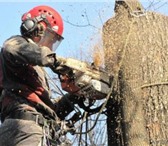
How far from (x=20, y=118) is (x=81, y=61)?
2.34 ft

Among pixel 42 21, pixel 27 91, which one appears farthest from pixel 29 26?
pixel 27 91

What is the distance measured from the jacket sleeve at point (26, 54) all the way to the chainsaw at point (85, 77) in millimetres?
Result: 171

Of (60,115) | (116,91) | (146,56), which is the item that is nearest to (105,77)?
(116,91)

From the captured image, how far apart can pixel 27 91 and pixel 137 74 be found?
932 millimetres

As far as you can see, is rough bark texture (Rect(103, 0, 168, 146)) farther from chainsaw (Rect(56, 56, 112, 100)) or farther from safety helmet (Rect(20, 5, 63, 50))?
safety helmet (Rect(20, 5, 63, 50))

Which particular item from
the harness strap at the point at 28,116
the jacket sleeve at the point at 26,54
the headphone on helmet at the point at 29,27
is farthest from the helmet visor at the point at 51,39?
the harness strap at the point at 28,116

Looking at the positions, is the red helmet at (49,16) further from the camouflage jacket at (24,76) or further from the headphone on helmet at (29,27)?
the camouflage jacket at (24,76)

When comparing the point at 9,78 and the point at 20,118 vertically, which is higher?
the point at 9,78

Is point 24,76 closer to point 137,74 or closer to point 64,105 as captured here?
point 64,105

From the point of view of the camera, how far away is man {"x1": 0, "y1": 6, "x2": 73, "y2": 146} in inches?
138

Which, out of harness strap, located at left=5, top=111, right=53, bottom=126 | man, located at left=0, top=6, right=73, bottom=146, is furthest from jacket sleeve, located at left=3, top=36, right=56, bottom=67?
harness strap, located at left=5, top=111, right=53, bottom=126

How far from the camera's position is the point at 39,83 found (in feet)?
12.6

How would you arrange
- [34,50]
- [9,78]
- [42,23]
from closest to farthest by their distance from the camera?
[34,50] → [9,78] → [42,23]

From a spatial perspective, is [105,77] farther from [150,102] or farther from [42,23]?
[42,23]
